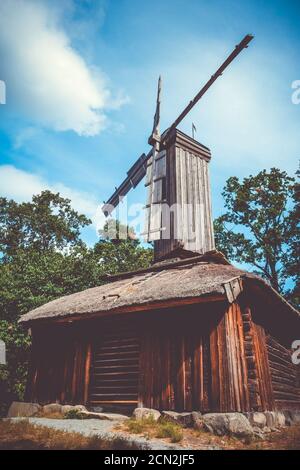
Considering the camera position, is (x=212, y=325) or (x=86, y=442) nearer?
(x=86, y=442)

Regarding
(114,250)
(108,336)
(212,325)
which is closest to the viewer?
(212,325)

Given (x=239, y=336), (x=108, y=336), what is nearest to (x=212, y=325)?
(x=239, y=336)

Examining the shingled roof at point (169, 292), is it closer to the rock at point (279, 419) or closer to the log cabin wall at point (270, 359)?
the log cabin wall at point (270, 359)

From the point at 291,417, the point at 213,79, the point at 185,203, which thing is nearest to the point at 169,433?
the point at 291,417

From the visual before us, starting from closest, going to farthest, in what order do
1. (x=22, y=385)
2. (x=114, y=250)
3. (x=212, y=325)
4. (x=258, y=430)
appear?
(x=258, y=430)
(x=212, y=325)
(x=22, y=385)
(x=114, y=250)

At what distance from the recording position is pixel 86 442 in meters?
4.98

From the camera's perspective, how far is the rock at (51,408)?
9.08m

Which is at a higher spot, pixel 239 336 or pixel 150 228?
pixel 150 228

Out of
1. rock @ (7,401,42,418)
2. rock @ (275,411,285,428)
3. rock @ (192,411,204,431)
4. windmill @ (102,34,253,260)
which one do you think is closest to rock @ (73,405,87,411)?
rock @ (7,401,42,418)

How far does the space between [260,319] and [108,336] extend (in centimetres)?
446

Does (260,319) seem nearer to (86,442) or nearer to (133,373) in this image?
(133,373)

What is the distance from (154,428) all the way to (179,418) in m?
0.72

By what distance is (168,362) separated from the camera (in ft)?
26.5

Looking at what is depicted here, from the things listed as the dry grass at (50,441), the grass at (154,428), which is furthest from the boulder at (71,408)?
the dry grass at (50,441)
